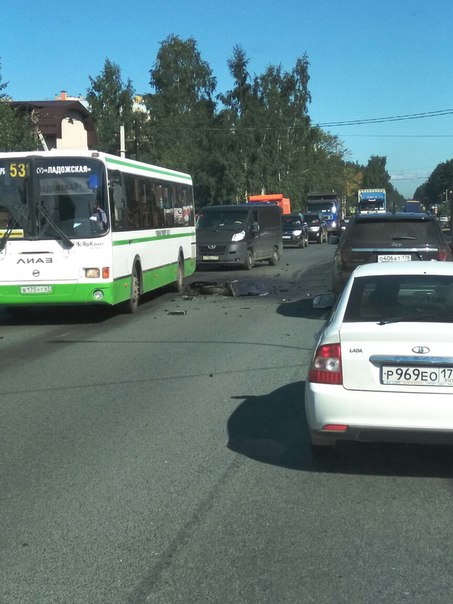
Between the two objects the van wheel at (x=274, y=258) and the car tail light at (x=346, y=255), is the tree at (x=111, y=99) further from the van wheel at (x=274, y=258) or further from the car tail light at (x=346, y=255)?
the car tail light at (x=346, y=255)

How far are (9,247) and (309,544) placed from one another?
9.89 meters

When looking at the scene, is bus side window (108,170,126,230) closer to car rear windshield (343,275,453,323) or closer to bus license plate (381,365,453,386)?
Result: car rear windshield (343,275,453,323)

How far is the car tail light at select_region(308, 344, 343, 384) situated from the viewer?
17.3 ft

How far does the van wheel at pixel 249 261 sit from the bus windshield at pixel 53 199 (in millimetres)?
13455

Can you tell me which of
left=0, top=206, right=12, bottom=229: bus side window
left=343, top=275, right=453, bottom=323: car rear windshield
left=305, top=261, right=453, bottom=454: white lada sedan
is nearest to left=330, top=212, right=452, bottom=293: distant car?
left=0, top=206, right=12, bottom=229: bus side window

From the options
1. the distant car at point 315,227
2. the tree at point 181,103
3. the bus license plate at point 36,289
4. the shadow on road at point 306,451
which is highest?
the tree at point 181,103

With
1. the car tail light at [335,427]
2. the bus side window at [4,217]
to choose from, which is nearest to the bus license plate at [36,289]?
the bus side window at [4,217]

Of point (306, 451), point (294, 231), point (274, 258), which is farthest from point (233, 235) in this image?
point (306, 451)

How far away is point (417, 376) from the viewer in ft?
16.8

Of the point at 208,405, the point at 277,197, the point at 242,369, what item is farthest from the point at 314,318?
the point at 277,197

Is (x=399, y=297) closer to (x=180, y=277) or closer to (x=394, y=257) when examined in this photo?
(x=394, y=257)

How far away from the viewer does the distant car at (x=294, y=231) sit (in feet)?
146

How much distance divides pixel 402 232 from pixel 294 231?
104 feet

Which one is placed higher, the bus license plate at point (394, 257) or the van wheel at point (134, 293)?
the bus license plate at point (394, 257)
